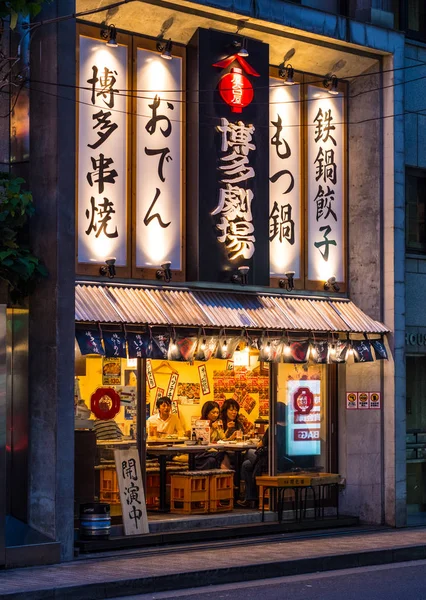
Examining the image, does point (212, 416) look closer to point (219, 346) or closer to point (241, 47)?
point (219, 346)

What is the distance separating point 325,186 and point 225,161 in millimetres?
2581

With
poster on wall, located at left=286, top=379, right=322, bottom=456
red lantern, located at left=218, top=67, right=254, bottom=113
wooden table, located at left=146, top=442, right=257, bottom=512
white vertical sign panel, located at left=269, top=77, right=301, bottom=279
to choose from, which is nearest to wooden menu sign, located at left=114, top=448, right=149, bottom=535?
wooden table, located at left=146, top=442, right=257, bottom=512

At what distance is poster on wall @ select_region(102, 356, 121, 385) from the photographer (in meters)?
17.4

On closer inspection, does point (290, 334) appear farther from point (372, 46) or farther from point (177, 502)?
point (372, 46)

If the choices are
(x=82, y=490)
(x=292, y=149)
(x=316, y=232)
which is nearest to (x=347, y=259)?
(x=316, y=232)

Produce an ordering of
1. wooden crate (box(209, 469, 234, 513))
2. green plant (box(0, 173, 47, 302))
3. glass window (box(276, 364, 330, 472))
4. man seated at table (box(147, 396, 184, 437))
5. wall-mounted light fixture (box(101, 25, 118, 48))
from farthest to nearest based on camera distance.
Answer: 1. glass window (box(276, 364, 330, 472))
2. man seated at table (box(147, 396, 184, 437))
3. wooden crate (box(209, 469, 234, 513))
4. wall-mounted light fixture (box(101, 25, 118, 48))
5. green plant (box(0, 173, 47, 302))

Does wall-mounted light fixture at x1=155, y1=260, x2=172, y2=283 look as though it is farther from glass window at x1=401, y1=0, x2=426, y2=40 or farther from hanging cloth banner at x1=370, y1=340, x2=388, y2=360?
glass window at x1=401, y1=0, x2=426, y2=40

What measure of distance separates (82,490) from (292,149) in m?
6.44

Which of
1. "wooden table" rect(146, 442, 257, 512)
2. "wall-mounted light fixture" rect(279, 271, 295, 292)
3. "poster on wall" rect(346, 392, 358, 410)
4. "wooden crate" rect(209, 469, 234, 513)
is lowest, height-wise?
→ "wooden crate" rect(209, 469, 234, 513)

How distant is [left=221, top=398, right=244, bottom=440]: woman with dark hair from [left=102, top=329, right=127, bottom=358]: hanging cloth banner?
14.8 ft

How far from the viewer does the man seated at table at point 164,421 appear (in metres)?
18.7

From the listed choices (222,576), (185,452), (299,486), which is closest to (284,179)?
(185,452)

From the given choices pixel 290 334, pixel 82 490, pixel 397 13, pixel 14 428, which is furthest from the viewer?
pixel 397 13

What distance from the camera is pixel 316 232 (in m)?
19.5
